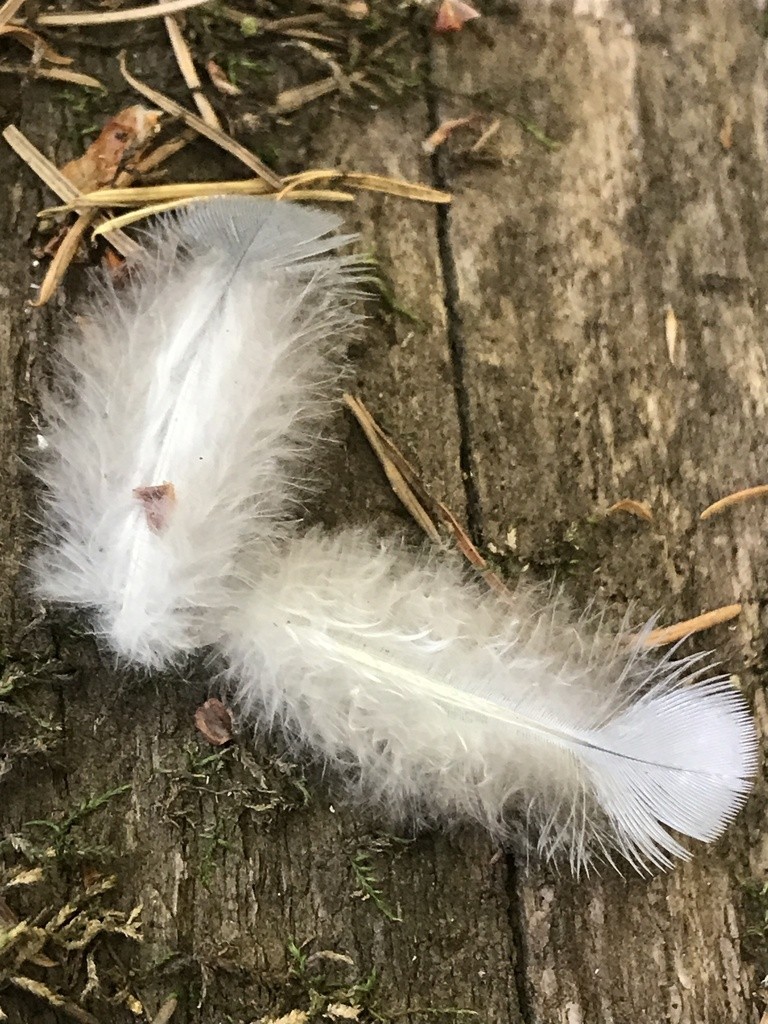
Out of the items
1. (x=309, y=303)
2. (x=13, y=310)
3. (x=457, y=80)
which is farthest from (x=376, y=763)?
(x=457, y=80)

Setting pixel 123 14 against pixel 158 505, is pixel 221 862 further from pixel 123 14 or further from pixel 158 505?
pixel 123 14

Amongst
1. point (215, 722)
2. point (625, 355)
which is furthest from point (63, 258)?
point (625, 355)

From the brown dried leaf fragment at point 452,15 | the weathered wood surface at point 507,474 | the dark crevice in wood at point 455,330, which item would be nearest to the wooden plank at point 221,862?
the weathered wood surface at point 507,474

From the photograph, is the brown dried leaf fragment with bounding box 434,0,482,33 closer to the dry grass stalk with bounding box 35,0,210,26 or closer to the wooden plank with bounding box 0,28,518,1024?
the dry grass stalk with bounding box 35,0,210,26

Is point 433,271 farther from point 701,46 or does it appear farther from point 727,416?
point 701,46

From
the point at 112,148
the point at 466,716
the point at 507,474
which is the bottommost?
the point at 466,716
